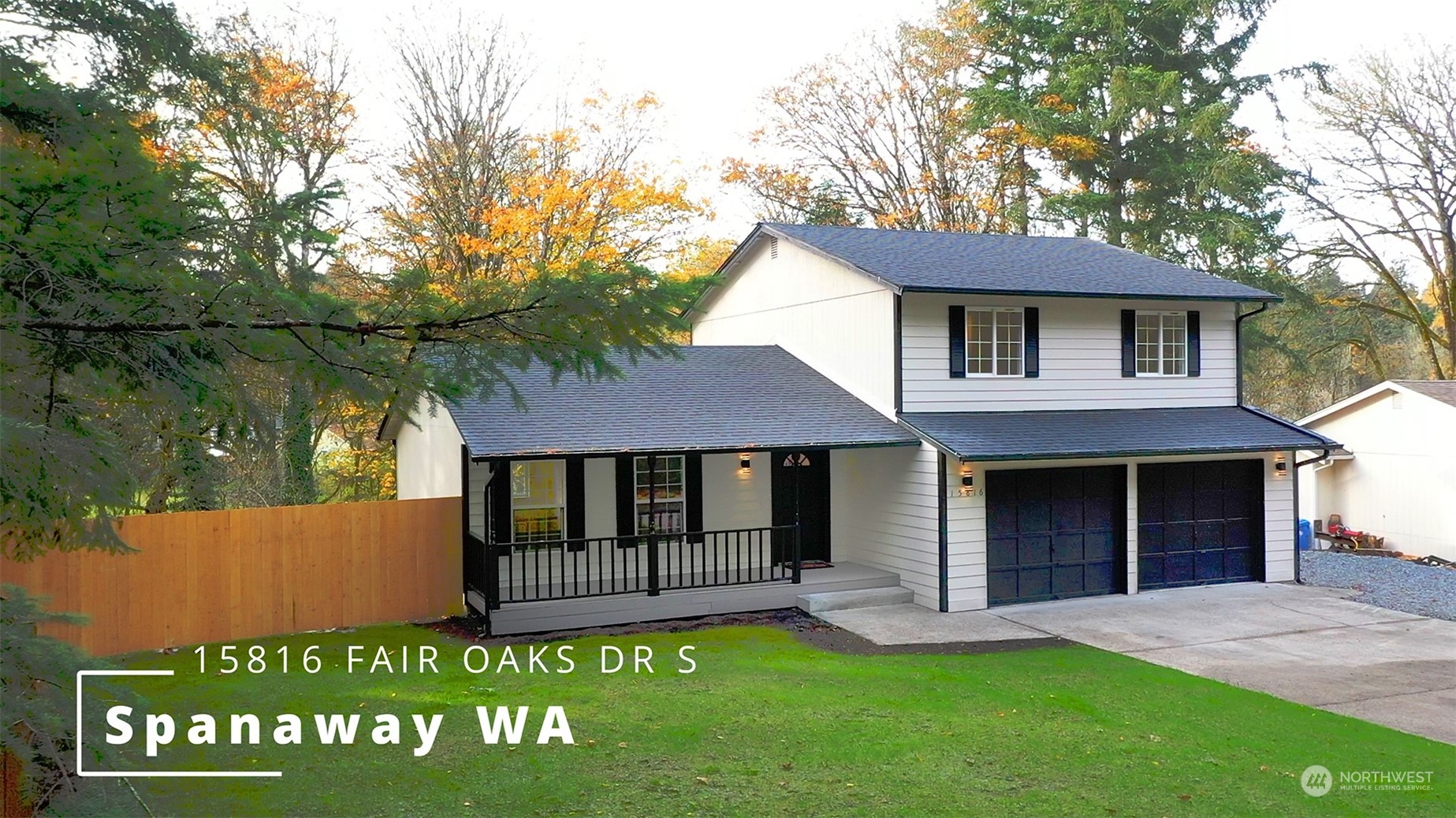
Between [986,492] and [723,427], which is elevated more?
[723,427]

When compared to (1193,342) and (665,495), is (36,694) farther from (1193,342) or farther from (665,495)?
(1193,342)

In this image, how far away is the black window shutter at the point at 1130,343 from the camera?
1523 cm

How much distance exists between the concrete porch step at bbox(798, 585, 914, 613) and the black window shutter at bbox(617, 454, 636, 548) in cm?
261

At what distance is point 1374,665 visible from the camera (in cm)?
1053

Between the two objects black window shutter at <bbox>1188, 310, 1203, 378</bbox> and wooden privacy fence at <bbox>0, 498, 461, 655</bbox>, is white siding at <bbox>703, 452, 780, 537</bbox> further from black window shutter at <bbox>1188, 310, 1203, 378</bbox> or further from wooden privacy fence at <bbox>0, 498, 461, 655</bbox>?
black window shutter at <bbox>1188, 310, 1203, 378</bbox>

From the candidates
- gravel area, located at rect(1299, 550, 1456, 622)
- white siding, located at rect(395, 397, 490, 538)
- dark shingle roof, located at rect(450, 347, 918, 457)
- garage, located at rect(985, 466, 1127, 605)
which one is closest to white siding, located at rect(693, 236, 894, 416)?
dark shingle roof, located at rect(450, 347, 918, 457)

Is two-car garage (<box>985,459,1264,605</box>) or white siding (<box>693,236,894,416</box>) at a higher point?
white siding (<box>693,236,894,416</box>)

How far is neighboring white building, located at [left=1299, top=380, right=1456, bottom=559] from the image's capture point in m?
18.9

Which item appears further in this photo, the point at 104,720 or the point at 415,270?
the point at 415,270

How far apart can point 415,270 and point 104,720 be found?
2.28m

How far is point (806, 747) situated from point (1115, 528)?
8.48 meters

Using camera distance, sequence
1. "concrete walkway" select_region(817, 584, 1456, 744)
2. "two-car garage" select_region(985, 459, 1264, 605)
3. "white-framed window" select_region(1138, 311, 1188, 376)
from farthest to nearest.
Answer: "white-framed window" select_region(1138, 311, 1188, 376), "two-car garage" select_region(985, 459, 1264, 605), "concrete walkway" select_region(817, 584, 1456, 744)

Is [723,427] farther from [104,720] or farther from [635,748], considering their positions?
[104,720]

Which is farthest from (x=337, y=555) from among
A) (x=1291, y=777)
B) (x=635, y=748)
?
(x=1291, y=777)
